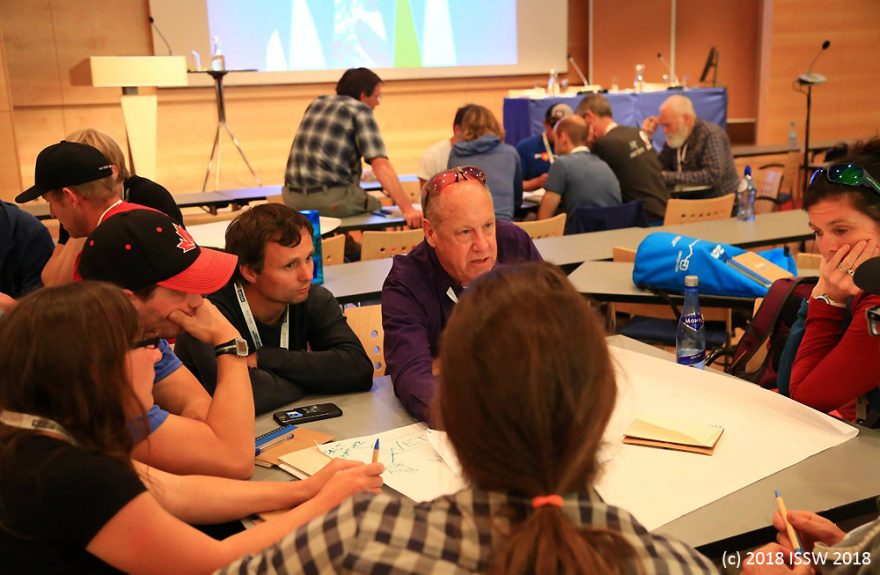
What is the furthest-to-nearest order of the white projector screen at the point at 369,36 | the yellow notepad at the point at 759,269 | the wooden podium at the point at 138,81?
the white projector screen at the point at 369,36
the wooden podium at the point at 138,81
the yellow notepad at the point at 759,269

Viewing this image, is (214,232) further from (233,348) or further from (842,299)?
(842,299)

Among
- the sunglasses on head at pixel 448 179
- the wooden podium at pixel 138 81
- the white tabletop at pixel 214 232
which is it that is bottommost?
the white tabletop at pixel 214 232

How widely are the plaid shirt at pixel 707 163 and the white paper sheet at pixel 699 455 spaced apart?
4.60m

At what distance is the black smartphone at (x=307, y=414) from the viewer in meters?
2.05

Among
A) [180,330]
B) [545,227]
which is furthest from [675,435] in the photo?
[545,227]

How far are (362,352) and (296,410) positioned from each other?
299 millimetres

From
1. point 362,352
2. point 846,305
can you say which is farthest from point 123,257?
point 846,305

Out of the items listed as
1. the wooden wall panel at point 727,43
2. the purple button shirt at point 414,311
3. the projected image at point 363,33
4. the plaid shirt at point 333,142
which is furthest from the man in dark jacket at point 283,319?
the wooden wall panel at point 727,43

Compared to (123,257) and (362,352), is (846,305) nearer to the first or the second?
(362,352)

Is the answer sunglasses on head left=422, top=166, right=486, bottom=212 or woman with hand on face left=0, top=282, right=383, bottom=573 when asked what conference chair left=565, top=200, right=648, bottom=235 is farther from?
woman with hand on face left=0, top=282, right=383, bottom=573

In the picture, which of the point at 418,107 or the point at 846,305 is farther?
the point at 418,107

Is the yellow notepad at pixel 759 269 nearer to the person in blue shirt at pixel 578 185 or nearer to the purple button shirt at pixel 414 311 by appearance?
the purple button shirt at pixel 414 311

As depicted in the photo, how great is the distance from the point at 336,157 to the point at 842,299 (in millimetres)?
4040

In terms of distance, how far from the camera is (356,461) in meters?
1.67
